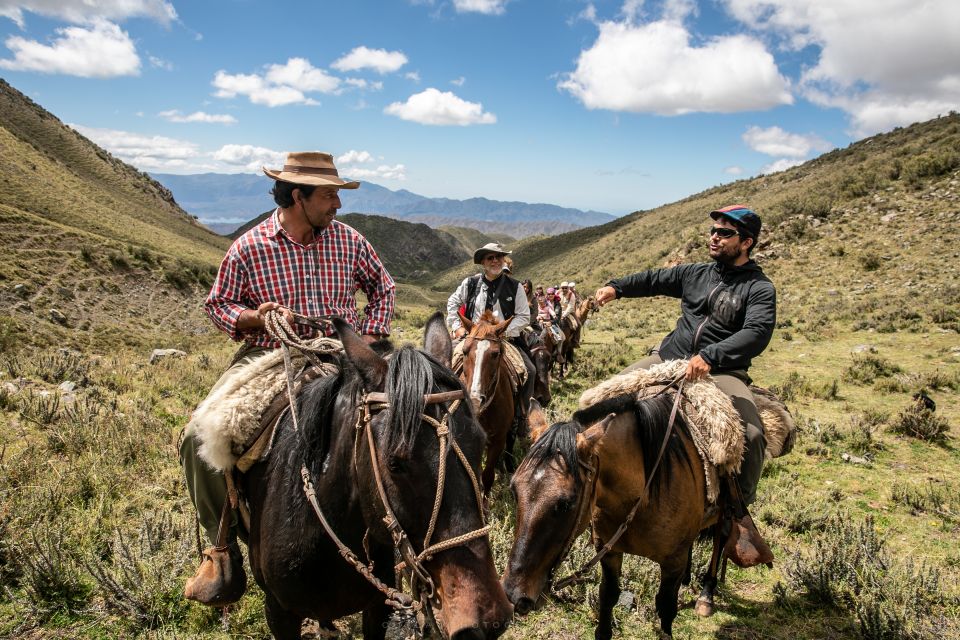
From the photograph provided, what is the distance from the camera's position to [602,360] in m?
13.7

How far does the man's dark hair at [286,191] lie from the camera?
3.04 m

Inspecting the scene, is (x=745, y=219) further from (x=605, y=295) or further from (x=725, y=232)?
(x=605, y=295)

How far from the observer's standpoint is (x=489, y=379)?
5.71 metres

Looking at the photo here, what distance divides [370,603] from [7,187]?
4030cm

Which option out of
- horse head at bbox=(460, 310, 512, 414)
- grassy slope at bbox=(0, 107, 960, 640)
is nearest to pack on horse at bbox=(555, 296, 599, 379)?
grassy slope at bbox=(0, 107, 960, 640)

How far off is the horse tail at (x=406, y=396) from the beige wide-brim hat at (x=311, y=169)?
1.59 meters

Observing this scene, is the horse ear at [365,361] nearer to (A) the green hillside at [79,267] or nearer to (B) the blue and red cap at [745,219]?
(B) the blue and red cap at [745,219]

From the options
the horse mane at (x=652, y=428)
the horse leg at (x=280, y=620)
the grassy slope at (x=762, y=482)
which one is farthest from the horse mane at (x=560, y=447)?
the grassy slope at (x=762, y=482)

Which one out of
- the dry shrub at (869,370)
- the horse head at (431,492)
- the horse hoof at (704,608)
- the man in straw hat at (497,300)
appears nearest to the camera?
the horse head at (431,492)

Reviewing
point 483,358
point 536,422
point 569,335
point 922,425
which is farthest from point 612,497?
point 569,335

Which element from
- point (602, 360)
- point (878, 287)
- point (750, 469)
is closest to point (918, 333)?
point (878, 287)

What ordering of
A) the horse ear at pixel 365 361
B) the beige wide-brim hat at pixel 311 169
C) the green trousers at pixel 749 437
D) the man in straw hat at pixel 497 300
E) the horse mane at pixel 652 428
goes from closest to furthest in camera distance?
1. the horse ear at pixel 365 361
2. the beige wide-brim hat at pixel 311 169
3. the horse mane at pixel 652 428
4. the green trousers at pixel 749 437
5. the man in straw hat at pixel 497 300

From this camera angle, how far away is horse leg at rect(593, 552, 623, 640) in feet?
12.3

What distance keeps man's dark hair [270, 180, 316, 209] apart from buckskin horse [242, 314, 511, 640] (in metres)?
1.24
